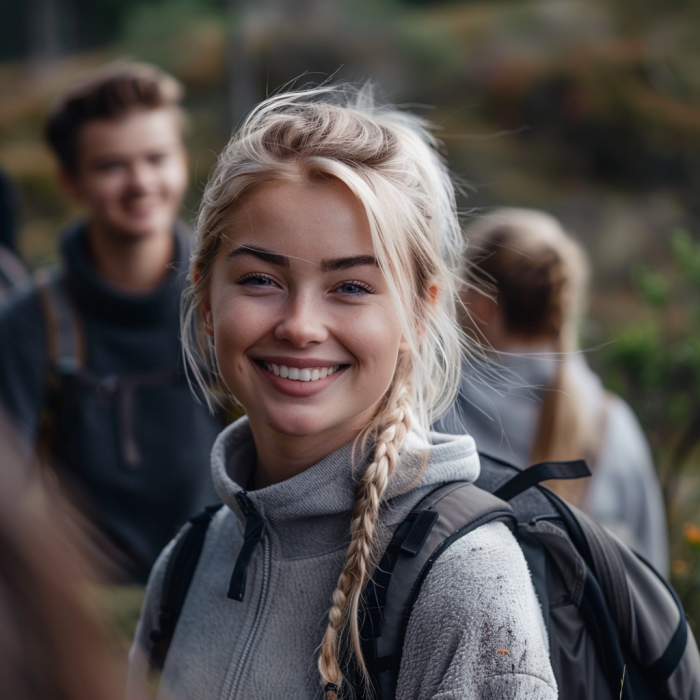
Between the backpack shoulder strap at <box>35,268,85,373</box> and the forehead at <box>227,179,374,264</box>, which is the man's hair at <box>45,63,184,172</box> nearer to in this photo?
the backpack shoulder strap at <box>35,268,85,373</box>

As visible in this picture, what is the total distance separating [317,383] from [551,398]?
1.76 meters

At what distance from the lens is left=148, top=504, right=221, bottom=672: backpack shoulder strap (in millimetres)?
1626

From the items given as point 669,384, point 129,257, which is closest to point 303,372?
point 129,257

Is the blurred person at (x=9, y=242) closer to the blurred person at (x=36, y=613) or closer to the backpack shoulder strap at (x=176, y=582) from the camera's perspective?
the backpack shoulder strap at (x=176, y=582)

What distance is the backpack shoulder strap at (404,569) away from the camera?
1.26 m

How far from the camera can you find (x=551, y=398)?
3021 millimetres

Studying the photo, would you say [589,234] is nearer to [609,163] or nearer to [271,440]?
[609,163]

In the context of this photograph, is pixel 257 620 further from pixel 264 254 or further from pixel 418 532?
pixel 264 254

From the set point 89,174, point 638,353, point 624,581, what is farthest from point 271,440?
point 638,353

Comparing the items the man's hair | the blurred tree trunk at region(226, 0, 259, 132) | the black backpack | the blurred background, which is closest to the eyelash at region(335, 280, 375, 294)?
the black backpack

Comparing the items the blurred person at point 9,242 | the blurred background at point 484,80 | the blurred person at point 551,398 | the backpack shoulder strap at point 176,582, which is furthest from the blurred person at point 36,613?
the blurred background at point 484,80

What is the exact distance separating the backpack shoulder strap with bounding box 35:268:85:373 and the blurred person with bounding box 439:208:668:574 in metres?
1.59

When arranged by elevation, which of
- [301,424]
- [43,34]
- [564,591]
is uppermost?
[43,34]

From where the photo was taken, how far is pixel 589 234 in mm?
12570
